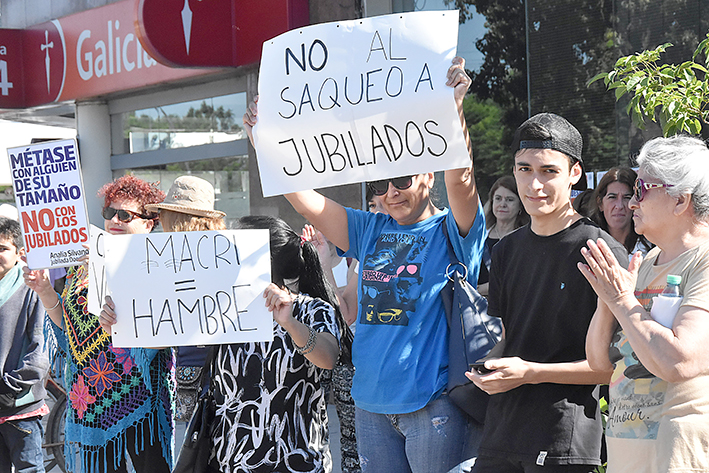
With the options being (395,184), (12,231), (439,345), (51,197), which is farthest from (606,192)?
(12,231)

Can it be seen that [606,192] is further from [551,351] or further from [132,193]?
[132,193]

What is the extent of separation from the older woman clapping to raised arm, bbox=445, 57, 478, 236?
66cm

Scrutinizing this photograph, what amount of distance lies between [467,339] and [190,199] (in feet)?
4.65

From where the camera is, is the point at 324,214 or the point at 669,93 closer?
the point at 669,93

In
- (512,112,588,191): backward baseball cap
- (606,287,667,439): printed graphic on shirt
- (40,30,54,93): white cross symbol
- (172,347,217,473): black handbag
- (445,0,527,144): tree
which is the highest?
(40,30,54,93): white cross symbol

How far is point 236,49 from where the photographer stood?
9.26m

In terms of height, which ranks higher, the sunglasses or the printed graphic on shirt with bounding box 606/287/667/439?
the sunglasses

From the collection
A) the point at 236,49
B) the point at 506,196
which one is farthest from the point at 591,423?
the point at 236,49

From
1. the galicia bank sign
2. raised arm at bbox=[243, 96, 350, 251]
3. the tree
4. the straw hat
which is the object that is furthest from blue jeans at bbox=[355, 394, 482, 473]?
the galicia bank sign

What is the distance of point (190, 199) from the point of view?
370 cm

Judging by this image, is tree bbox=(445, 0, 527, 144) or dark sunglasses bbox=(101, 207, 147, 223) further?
tree bbox=(445, 0, 527, 144)

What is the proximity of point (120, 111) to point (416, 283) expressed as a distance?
9.12 metres

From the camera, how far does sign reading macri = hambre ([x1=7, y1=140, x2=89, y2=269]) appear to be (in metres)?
4.59

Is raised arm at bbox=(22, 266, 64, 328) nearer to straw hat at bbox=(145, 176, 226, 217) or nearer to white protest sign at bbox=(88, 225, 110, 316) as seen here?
white protest sign at bbox=(88, 225, 110, 316)
